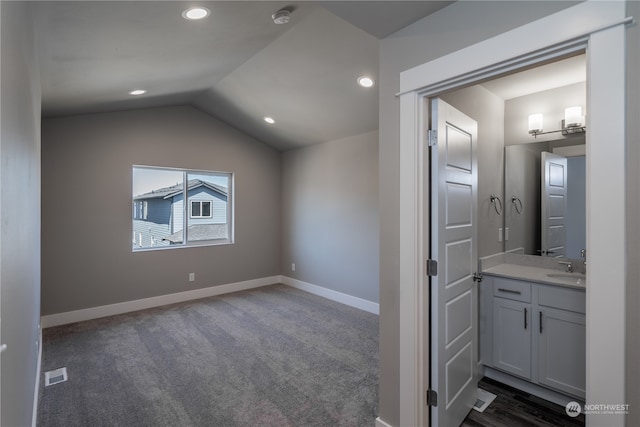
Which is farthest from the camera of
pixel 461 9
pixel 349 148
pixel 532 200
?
pixel 349 148

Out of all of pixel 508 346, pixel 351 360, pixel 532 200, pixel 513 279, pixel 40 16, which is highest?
pixel 40 16

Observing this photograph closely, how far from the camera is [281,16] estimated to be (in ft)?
8.05

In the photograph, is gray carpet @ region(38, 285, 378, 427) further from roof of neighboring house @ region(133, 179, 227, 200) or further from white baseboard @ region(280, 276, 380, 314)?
roof of neighboring house @ region(133, 179, 227, 200)

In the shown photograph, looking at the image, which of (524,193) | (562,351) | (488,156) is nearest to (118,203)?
(488,156)

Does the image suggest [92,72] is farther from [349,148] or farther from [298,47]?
[349,148]

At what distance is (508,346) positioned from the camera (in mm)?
2588

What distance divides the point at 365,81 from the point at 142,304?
162 inches

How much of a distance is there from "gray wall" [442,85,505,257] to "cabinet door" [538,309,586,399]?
2.25 ft

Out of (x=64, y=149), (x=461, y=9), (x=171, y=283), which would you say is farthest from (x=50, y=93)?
(x=461, y=9)

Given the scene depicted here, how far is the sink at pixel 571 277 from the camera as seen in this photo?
232 centimetres

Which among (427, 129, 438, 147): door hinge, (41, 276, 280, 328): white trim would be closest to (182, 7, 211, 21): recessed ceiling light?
(427, 129, 438, 147): door hinge

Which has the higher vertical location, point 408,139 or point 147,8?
point 147,8

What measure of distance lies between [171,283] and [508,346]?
4.33 m

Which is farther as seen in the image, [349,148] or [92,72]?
[349,148]
